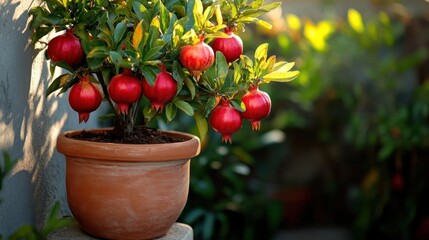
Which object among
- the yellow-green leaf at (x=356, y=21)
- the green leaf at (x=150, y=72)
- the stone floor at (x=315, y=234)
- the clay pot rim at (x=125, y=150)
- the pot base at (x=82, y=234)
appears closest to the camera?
the green leaf at (x=150, y=72)

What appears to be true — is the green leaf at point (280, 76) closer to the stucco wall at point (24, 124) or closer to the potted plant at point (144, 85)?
the potted plant at point (144, 85)

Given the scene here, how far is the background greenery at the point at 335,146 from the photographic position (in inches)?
145

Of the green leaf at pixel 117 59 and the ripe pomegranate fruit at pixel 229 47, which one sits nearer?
the green leaf at pixel 117 59

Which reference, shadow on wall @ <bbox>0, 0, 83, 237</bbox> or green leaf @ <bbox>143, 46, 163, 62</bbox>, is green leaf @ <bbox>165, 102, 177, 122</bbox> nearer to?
green leaf @ <bbox>143, 46, 163, 62</bbox>

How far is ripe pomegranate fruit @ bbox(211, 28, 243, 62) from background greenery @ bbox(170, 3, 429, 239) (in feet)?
5.18

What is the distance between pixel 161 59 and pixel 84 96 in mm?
212

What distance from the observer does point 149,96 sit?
1.81 meters

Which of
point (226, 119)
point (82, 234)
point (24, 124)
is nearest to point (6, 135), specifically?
point (24, 124)

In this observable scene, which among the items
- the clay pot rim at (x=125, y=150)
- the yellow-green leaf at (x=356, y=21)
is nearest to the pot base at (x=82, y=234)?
the clay pot rim at (x=125, y=150)

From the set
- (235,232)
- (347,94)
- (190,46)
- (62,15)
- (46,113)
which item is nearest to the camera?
(190,46)

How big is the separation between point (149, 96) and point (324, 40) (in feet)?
8.19

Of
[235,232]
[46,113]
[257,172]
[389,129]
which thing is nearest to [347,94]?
[389,129]

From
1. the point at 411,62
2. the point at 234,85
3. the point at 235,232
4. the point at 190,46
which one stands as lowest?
the point at 235,232

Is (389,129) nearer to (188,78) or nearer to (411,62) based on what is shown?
(411,62)
